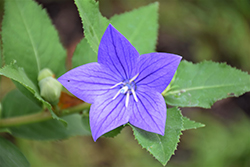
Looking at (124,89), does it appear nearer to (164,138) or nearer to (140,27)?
(164,138)

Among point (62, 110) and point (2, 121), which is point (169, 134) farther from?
point (2, 121)

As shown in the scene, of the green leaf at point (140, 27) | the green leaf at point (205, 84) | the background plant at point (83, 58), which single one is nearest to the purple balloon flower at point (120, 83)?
the background plant at point (83, 58)

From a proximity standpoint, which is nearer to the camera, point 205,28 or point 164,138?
point 164,138

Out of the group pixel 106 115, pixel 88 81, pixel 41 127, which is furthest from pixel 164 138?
pixel 41 127

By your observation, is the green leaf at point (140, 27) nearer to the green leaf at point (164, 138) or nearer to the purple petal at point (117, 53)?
the purple petal at point (117, 53)

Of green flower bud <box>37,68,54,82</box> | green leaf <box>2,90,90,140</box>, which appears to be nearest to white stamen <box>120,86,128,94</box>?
green flower bud <box>37,68,54,82</box>

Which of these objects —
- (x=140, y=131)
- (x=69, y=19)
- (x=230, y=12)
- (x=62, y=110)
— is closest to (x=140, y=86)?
(x=140, y=131)

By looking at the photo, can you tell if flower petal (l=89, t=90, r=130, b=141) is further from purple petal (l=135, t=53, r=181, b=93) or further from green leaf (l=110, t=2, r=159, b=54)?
green leaf (l=110, t=2, r=159, b=54)
